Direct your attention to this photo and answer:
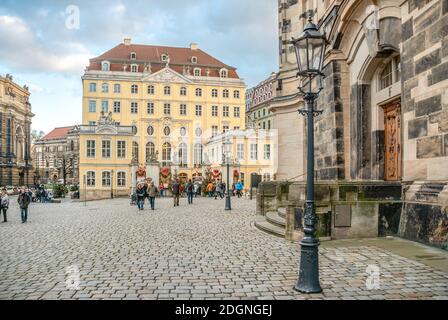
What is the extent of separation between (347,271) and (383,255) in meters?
1.34

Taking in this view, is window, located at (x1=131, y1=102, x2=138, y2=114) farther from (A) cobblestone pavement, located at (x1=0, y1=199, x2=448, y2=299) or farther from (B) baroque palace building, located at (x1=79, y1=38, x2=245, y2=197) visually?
(A) cobblestone pavement, located at (x1=0, y1=199, x2=448, y2=299)

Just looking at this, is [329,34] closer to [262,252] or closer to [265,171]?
[262,252]

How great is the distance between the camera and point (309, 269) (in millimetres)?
5949

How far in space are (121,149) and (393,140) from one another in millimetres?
43650

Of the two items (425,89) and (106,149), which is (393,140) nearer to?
(425,89)

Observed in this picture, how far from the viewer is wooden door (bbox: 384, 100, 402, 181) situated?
11188 mm

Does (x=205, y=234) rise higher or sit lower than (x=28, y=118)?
lower

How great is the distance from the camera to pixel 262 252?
8961 millimetres

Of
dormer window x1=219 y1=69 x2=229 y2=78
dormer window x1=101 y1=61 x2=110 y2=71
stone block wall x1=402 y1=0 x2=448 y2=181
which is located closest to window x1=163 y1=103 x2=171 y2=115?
dormer window x1=219 y1=69 x2=229 y2=78

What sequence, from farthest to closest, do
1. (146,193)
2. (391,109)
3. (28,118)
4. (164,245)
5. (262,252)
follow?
1. (28,118)
2. (146,193)
3. (391,109)
4. (164,245)
5. (262,252)

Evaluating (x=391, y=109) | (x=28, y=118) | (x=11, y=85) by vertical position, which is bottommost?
(x=391, y=109)

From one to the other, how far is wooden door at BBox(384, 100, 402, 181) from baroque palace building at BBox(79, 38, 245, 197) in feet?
179

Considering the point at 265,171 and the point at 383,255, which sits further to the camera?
→ the point at 265,171
